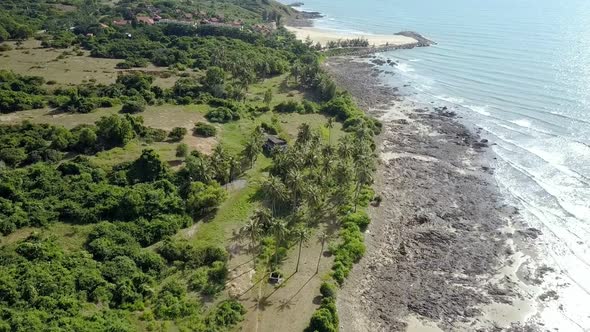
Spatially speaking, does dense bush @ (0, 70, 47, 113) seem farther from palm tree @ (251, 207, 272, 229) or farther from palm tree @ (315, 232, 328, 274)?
palm tree @ (315, 232, 328, 274)

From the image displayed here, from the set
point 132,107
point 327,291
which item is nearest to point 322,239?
point 327,291

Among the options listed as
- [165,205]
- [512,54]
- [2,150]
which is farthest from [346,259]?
[512,54]

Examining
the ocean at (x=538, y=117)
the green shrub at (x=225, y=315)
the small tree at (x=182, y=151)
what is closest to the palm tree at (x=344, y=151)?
the small tree at (x=182, y=151)

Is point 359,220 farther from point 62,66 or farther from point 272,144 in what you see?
point 62,66

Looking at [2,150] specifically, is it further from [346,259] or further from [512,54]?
[512,54]

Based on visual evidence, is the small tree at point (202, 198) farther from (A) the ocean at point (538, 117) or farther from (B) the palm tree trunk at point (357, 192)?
(A) the ocean at point (538, 117)

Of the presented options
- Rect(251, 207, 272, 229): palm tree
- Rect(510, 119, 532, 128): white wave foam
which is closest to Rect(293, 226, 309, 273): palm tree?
Rect(251, 207, 272, 229): palm tree
